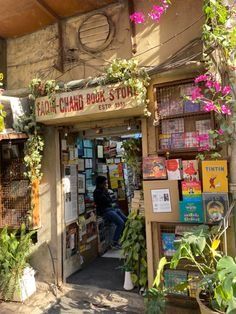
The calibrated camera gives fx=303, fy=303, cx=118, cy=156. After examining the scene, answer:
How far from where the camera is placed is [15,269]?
500 centimetres

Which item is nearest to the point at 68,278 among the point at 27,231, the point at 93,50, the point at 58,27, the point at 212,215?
the point at 27,231

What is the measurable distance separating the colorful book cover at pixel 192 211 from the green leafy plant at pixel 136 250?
2.99ft

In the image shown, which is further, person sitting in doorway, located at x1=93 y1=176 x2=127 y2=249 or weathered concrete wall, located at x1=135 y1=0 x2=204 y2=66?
person sitting in doorway, located at x1=93 y1=176 x2=127 y2=249

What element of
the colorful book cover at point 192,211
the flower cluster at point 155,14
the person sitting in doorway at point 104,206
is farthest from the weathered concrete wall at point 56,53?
the person sitting in doorway at point 104,206

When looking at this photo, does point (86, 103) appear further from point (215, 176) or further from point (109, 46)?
point (215, 176)

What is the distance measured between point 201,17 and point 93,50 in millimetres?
1853

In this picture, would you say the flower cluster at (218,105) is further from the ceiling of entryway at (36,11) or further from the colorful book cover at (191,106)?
the ceiling of entryway at (36,11)

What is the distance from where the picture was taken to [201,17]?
440cm

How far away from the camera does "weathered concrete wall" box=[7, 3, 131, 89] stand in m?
5.06

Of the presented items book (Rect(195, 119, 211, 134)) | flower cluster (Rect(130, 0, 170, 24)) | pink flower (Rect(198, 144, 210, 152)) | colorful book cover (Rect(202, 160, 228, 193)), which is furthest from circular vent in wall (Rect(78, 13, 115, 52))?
colorful book cover (Rect(202, 160, 228, 193))

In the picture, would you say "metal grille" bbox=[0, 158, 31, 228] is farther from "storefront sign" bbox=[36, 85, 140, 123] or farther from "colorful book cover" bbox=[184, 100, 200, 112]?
"colorful book cover" bbox=[184, 100, 200, 112]

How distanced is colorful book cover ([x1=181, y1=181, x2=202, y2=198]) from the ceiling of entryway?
332 centimetres

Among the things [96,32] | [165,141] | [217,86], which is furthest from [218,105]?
[96,32]

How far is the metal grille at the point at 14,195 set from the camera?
18.0ft
